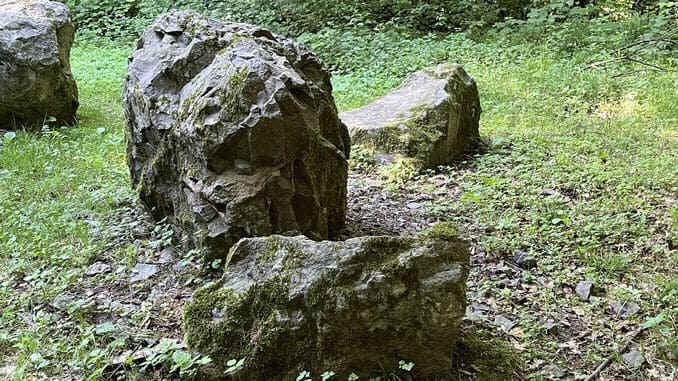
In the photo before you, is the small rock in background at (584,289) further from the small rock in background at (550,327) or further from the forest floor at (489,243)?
the small rock in background at (550,327)

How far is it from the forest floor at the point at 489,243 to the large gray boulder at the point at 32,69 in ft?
1.47

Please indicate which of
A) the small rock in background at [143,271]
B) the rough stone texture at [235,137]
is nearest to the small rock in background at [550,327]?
the rough stone texture at [235,137]

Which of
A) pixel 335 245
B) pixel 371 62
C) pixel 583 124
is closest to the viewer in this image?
pixel 335 245

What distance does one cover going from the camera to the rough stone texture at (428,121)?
660cm

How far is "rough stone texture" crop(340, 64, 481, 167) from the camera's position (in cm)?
660

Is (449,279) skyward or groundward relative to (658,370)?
skyward

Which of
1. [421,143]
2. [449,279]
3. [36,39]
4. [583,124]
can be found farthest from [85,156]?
[583,124]

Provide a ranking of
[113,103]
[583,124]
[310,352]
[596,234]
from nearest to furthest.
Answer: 1. [310,352]
2. [596,234]
3. [583,124]
4. [113,103]

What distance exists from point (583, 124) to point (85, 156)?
583 centimetres

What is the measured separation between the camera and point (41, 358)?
3.39 metres

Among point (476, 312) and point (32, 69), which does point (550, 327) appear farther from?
point (32, 69)

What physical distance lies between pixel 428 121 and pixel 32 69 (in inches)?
197

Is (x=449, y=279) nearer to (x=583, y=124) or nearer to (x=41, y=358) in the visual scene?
(x=41, y=358)

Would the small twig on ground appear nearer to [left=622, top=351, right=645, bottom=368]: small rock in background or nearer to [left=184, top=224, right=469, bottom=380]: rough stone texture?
[left=622, top=351, right=645, bottom=368]: small rock in background
